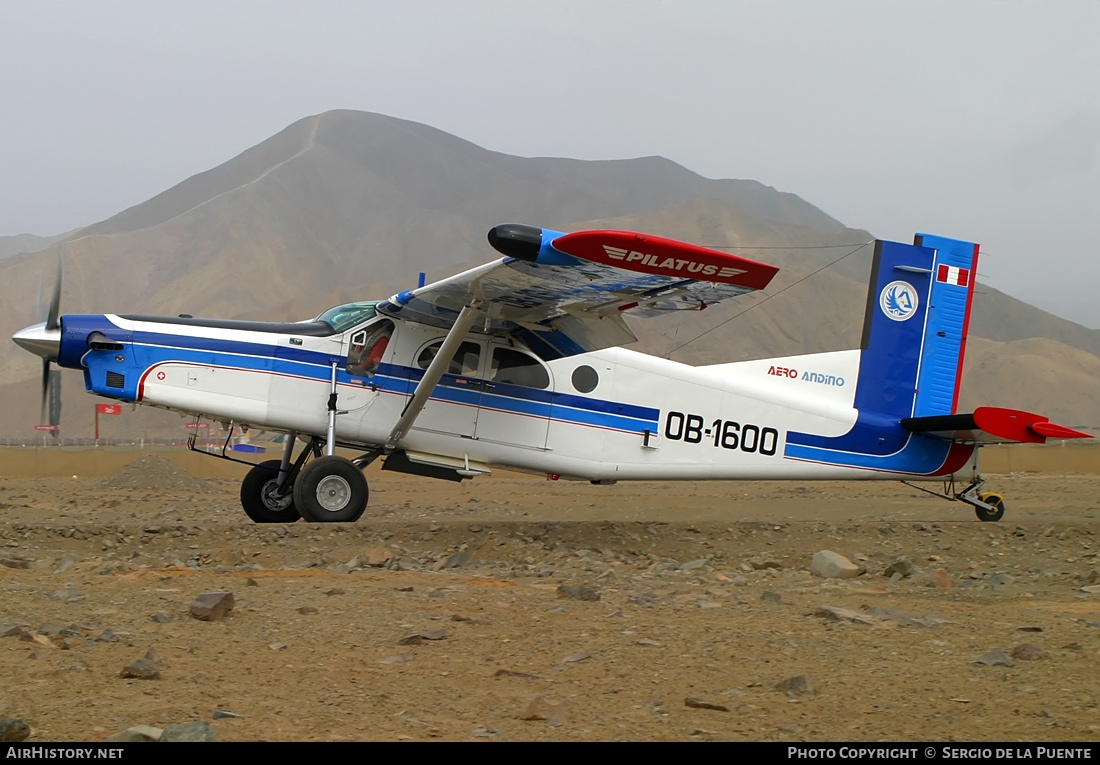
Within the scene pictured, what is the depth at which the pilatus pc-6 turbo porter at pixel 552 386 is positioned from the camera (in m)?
9.70

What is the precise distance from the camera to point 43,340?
378 inches

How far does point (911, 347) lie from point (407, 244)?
123 metres

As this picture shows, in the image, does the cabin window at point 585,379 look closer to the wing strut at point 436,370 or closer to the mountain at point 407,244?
the wing strut at point 436,370

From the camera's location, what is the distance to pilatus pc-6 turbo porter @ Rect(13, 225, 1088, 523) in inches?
382

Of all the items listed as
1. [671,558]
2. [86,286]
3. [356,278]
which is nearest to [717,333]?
[356,278]

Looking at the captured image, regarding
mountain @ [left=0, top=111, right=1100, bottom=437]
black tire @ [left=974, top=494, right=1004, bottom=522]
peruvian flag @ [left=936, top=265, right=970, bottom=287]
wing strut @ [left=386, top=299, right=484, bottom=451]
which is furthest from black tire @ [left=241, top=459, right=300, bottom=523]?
mountain @ [left=0, top=111, right=1100, bottom=437]

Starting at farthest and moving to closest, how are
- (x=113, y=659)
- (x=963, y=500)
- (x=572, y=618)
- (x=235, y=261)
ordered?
(x=235, y=261) < (x=963, y=500) < (x=572, y=618) < (x=113, y=659)

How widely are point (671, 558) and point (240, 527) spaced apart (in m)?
4.16

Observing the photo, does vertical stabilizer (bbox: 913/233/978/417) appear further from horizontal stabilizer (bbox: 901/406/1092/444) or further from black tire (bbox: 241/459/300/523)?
black tire (bbox: 241/459/300/523)

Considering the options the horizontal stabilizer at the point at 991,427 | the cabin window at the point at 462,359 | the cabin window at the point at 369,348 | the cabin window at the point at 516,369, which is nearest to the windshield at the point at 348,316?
the cabin window at the point at 369,348

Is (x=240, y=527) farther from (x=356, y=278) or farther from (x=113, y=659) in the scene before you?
(x=356, y=278)

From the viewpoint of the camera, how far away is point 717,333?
7944cm

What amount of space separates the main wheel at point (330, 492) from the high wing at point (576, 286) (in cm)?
188

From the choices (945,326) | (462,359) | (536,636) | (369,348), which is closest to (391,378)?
(369,348)
